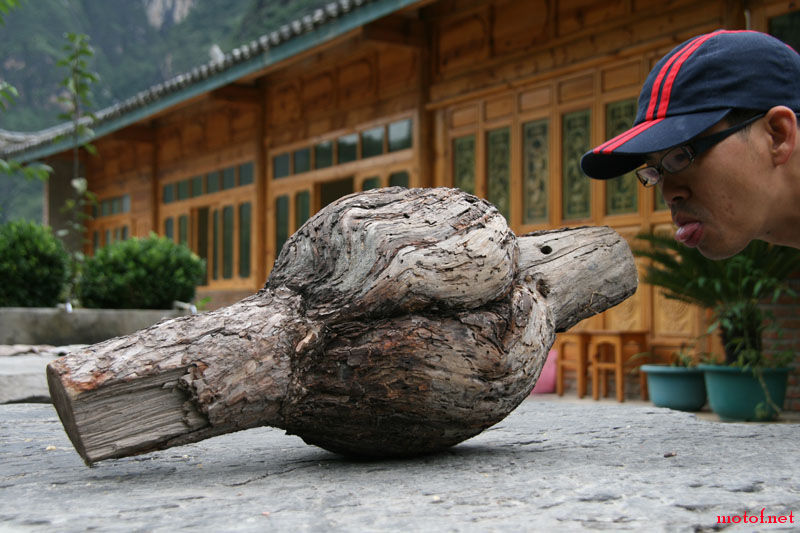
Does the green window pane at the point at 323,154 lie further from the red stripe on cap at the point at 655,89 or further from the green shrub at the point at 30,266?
the red stripe on cap at the point at 655,89

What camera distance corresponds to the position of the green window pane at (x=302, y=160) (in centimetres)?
1134

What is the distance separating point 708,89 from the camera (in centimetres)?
190

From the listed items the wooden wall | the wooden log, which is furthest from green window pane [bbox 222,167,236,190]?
the wooden log

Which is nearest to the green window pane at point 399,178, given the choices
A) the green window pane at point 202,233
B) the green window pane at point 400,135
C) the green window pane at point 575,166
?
the green window pane at point 400,135

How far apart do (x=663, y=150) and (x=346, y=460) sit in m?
1.32

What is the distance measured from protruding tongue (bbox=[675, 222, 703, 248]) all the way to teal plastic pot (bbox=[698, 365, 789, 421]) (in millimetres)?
4543

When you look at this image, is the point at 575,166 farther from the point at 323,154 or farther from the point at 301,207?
the point at 301,207

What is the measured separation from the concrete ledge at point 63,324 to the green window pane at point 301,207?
4.28 metres

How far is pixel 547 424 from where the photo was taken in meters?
3.32

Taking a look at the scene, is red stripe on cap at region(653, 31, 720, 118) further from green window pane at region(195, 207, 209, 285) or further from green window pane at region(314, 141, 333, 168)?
green window pane at region(195, 207, 209, 285)

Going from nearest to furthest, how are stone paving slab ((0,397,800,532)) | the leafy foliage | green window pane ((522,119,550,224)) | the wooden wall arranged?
1. stone paving slab ((0,397,800,532))
2. the leafy foliage
3. the wooden wall
4. green window pane ((522,119,550,224))

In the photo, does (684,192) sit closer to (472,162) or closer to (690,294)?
(690,294)

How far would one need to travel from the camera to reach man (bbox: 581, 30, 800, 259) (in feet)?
6.16

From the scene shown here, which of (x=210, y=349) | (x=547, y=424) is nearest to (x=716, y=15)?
(x=547, y=424)
